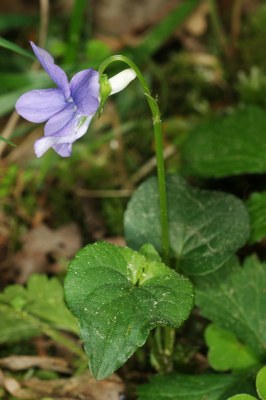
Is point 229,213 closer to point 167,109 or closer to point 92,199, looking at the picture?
point 92,199

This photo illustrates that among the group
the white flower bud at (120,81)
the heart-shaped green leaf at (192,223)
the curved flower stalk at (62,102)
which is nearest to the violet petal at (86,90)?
the curved flower stalk at (62,102)

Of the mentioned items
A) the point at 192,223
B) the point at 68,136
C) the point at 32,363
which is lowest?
the point at 32,363

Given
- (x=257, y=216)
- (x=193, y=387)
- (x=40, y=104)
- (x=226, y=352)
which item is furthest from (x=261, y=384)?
(x=40, y=104)

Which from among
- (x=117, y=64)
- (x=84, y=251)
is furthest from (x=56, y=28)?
(x=84, y=251)

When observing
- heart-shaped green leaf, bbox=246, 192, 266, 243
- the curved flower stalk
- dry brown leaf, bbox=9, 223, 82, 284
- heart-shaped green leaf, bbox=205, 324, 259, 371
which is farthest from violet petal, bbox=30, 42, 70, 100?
dry brown leaf, bbox=9, 223, 82, 284

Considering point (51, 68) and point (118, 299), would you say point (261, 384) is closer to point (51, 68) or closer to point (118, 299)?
point (118, 299)

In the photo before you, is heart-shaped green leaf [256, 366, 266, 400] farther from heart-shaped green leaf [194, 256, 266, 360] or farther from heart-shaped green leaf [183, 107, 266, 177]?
heart-shaped green leaf [183, 107, 266, 177]

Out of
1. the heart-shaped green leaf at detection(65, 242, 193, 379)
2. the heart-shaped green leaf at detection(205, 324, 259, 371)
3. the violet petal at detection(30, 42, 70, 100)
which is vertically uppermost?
the violet petal at detection(30, 42, 70, 100)
